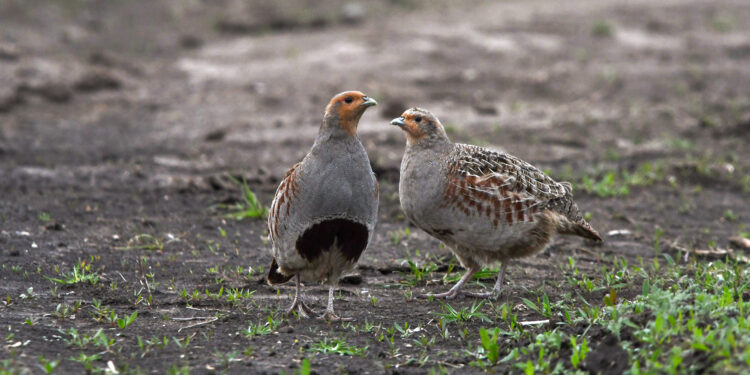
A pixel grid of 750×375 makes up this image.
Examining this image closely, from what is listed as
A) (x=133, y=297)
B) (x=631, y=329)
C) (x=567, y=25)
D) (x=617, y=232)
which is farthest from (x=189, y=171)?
(x=567, y=25)

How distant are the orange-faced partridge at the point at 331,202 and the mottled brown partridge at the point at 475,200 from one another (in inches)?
20.3

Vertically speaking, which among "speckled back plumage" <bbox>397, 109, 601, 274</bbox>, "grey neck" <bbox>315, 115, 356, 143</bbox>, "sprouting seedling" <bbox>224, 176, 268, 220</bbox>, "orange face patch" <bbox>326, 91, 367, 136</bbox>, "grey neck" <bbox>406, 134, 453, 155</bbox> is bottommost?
"sprouting seedling" <bbox>224, 176, 268, 220</bbox>

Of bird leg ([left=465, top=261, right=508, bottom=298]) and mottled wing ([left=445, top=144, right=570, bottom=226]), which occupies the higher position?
mottled wing ([left=445, top=144, right=570, bottom=226])

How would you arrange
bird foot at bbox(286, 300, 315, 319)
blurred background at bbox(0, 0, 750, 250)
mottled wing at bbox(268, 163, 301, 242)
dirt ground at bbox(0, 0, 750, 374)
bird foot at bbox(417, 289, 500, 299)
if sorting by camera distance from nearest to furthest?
dirt ground at bbox(0, 0, 750, 374) → mottled wing at bbox(268, 163, 301, 242) → bird foot at bbox(286, 300, 315, 319) → bird foot at bbox(417, 289, 500, 299) → blurred background at bbox(0, 0, 750, 250)

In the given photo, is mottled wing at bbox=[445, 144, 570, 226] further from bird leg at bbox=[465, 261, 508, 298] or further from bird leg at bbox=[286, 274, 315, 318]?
bird leg at bbox=[286, 274, 315, 318]

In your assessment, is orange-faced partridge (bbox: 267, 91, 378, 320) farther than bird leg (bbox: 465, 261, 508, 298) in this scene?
No

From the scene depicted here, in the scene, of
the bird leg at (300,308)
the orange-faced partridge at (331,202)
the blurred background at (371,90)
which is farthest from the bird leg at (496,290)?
the blurred background at (371,90)

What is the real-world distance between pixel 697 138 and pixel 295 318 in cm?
631

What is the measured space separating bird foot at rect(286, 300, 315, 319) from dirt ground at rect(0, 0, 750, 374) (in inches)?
3.6

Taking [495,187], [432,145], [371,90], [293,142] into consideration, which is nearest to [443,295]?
[495,187]

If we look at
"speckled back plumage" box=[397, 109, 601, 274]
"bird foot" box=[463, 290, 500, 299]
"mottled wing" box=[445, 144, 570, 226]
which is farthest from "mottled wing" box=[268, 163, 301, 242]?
"bird foot" box=[463, 290, 500, 299]

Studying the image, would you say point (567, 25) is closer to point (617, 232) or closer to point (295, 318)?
point (617, 232)

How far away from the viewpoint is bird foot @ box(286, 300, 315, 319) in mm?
5082

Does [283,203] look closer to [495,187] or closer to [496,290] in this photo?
[495,187]
